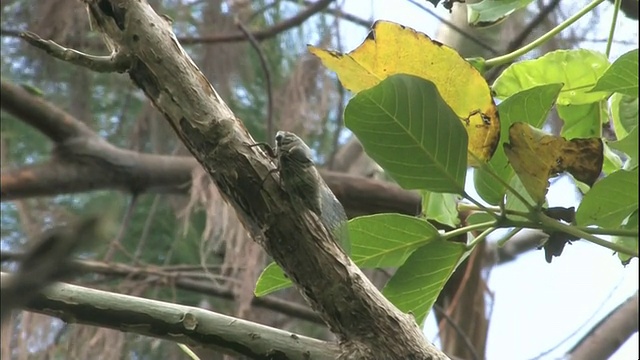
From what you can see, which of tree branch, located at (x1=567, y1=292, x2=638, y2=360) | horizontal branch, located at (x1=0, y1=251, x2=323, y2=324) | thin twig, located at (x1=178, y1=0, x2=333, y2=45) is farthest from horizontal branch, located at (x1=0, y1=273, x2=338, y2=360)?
thin twig, located at (x1=178, y1=0, x2=333, y2=45)

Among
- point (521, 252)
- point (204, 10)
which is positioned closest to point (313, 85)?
point (204, 10)

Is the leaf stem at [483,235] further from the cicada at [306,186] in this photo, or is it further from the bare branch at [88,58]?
the bare branch at [88,58]

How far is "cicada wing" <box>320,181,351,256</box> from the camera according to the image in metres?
0.32

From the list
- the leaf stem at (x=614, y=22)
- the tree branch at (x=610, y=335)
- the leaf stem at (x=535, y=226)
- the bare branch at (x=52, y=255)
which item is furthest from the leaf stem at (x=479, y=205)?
the tree branch at (x=610, y=335)

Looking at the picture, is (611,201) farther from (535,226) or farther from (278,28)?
(278,28)

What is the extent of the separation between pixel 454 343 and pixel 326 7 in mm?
686

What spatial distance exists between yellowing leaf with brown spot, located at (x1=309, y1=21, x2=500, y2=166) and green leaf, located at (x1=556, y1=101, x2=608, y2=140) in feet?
0.26

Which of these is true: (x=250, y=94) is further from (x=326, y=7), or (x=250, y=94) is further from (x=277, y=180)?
(x=277, y=180)

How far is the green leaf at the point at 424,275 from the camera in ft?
1.16

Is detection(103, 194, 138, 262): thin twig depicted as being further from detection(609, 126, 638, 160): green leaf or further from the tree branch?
detection(609, 126, 638, 160): green leaf

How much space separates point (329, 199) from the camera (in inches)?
14.2

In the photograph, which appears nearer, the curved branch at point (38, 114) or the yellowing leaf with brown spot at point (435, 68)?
the yellowing leaf with brown spot at point (435, 68)

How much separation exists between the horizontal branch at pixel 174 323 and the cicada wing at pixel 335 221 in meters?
0.05

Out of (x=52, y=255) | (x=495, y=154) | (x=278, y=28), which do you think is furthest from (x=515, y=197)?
(x=278, y=28)
